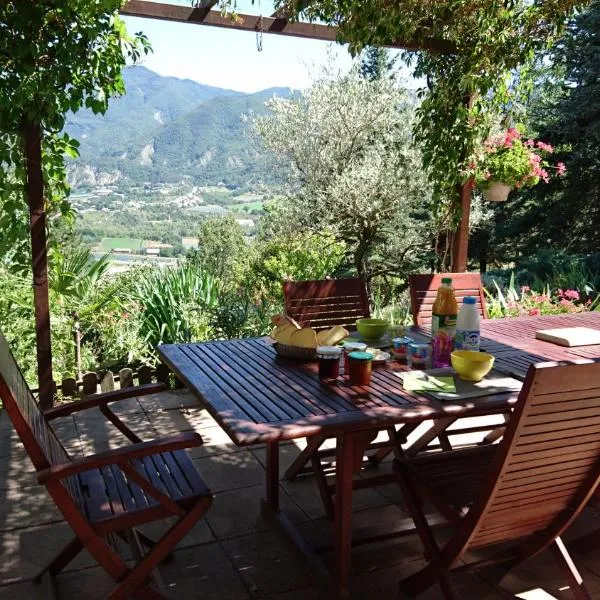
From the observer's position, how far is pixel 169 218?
8.38m

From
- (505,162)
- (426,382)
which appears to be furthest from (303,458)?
(505,162)

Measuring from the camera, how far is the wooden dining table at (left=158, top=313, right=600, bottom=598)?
1.87 meters

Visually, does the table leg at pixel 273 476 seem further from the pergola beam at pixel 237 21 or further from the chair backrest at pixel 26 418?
the pergola beam at pixel 237 21

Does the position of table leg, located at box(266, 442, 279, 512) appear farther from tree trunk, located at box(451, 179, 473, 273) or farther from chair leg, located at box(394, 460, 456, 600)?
tree trunk, located at box(451, 179, 473, 273)

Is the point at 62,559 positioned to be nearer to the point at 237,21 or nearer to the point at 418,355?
the point at 418,355

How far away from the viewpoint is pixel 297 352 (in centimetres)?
252

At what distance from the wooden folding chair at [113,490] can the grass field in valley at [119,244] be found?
3.29m

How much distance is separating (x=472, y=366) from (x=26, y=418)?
1450mm

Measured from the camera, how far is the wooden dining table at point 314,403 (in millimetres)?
1874

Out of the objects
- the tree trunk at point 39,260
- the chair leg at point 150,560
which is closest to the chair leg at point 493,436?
the chair leg at point 150,560

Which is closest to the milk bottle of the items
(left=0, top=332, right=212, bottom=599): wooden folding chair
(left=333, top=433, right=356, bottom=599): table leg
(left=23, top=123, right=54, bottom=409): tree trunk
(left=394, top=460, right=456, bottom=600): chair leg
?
(left=394, top=460, right=456, bottom=600): chair leg

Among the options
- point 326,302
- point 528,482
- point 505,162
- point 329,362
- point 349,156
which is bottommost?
point 528,482

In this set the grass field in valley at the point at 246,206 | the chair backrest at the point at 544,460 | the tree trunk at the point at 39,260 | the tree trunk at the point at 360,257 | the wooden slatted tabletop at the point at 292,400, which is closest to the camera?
the chair backrest at the point at 544,460

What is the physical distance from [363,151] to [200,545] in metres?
6.82
